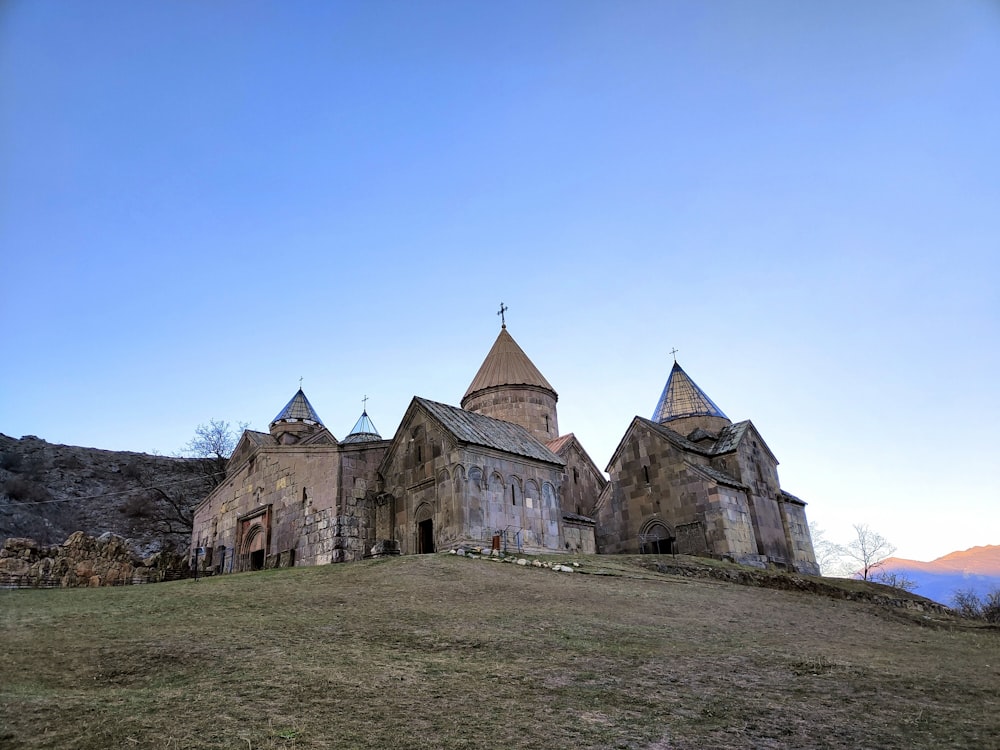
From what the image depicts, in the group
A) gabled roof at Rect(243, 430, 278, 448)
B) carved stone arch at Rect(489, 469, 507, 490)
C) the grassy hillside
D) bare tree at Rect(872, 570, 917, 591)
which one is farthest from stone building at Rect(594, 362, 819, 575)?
gabled roof at Rect(243, 430, 278, 448)

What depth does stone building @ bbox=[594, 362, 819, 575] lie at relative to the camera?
21922 millimetres

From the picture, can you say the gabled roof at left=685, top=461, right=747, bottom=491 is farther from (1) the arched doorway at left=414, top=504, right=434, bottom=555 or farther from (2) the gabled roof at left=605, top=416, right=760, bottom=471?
(1) the arched doorway at left=414, top=504, right=434, bottom=555

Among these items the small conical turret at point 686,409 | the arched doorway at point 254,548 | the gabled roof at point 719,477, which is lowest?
the arched doorway at point 254,548

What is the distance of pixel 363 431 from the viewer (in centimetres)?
3052

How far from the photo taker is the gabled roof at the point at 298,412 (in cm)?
3438

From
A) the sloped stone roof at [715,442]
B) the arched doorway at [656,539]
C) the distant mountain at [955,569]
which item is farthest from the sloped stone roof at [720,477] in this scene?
the distant mountain at [955,569]

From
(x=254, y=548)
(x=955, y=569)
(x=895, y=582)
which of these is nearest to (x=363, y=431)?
(x=254, y=548)

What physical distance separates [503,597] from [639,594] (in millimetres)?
3072

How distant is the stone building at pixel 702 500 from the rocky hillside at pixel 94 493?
25756mm

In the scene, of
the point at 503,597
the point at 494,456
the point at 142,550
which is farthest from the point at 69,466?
the point at 503,597

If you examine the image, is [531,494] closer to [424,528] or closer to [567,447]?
[424,528]

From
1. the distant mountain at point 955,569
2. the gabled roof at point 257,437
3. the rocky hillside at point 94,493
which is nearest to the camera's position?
the gabled roof at point 257,437

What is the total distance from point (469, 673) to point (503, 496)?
12872mm

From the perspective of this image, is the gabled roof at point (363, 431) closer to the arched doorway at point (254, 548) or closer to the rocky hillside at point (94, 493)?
the arched doorway at point (254, 548)
